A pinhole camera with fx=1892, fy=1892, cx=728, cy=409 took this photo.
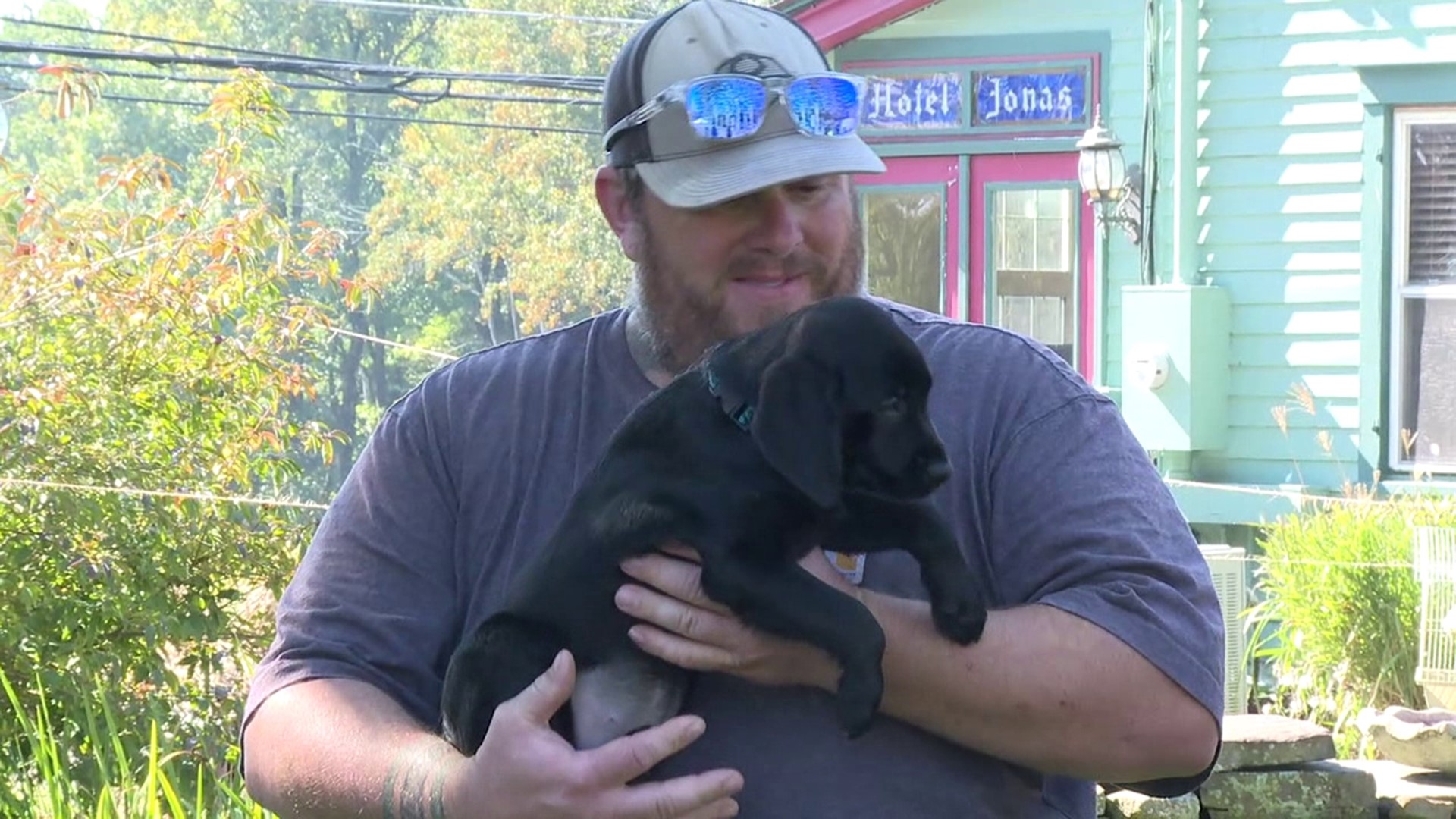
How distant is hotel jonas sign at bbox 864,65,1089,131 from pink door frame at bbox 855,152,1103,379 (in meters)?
0.22

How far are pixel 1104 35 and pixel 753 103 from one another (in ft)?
25.8

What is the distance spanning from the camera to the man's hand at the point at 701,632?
2441mm

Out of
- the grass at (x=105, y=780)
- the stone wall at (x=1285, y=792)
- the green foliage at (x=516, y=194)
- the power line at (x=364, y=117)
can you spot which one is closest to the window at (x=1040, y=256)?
the power line at (x=364, y=117)

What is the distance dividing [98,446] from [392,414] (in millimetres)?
3121

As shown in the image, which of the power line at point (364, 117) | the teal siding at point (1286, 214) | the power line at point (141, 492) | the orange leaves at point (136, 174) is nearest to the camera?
the power line at point (141, 492)

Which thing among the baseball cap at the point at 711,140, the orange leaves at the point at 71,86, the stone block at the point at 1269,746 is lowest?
the stone block at the point at 1269,746

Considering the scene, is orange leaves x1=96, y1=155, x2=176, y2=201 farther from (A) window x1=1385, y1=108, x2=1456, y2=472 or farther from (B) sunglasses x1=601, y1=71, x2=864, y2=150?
(A) window x1=1385, y1=108, x2=1456, y2=472

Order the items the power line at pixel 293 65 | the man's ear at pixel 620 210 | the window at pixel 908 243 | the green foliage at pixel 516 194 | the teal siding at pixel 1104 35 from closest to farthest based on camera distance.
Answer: the man's ear at pixel 620 210, the teal siding at pixel 1104 35, the window at pixel 908 243, the power line at pixel 293 65, the green foliage at pixel 516 194

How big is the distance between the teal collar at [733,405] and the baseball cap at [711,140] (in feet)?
1.24

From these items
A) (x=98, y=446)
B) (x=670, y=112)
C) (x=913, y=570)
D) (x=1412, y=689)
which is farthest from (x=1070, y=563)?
(x=1412, y=689)

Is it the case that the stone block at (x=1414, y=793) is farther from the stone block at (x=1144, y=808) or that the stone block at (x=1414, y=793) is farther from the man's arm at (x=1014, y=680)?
the man's arm at (x=1014, y=680)

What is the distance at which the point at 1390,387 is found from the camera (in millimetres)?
9508

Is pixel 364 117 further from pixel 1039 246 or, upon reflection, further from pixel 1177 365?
pixel 1177 365

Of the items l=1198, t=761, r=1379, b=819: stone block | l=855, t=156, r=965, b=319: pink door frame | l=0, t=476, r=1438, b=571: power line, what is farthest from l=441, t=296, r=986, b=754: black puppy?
l=855, t=156, r=965, b=319: pink door frame
